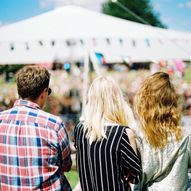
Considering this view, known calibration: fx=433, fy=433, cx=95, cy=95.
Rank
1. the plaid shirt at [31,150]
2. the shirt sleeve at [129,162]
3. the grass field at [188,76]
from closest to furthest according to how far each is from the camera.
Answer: the plaid shirt at [31,150]
the shirt sleeve at [129,162]
the grass field at [188,76]

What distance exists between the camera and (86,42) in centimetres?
627

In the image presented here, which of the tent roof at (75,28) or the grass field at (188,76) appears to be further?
the grass field at (188,76)

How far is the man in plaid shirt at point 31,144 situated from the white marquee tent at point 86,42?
12.8 feet

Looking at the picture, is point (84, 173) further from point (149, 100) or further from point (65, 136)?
point (149, 100)

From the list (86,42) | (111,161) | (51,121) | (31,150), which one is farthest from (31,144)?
(86,42)

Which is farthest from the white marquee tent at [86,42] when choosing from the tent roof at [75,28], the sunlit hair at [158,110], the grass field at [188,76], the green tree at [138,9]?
the green tree at [138,9]

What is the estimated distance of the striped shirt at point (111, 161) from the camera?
227 centimetres

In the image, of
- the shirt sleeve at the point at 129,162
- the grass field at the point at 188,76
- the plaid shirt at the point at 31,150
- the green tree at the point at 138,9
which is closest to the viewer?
the plaid shirt at the point at 31,150

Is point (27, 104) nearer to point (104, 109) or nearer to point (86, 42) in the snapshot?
point (104, 109)

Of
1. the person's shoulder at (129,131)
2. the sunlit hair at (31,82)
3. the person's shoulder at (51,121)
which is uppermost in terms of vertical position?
the sunlit hair at (31,82)

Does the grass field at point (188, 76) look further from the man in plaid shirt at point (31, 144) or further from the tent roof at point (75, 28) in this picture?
the man in plaid shirt at point (31, 144)

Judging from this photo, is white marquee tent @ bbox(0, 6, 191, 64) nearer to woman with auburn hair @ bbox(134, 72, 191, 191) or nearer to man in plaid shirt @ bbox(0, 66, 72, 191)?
woman with auburn hair @ bbox(134, 72, 191, 191)

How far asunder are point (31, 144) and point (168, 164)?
0.73 m

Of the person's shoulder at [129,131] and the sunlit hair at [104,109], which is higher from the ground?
the sunlit hair at [104,109]
